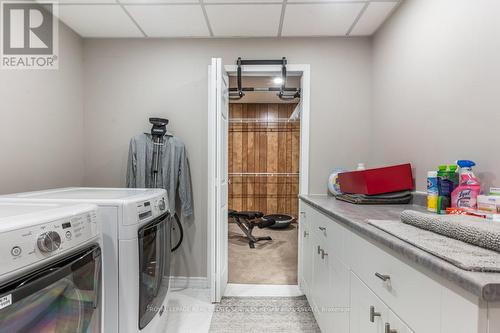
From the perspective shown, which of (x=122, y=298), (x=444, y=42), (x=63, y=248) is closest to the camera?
(x=63, y=248)

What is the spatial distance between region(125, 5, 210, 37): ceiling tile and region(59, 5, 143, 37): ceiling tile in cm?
10

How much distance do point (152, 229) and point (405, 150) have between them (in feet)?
5.77

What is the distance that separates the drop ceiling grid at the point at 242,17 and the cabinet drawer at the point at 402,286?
1.72 m

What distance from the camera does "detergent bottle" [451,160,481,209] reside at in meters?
1.16

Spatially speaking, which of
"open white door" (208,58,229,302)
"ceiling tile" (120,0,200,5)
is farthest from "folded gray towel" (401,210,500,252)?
"ceiling tile" (120,0,200,5)

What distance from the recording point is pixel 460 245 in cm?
72

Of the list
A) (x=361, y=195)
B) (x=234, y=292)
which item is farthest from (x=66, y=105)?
(x=361, y=195)

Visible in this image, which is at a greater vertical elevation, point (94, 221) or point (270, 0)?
point (270, 0)

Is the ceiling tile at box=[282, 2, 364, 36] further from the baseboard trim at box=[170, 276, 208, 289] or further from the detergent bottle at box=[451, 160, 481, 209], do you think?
the baseboard trim at box=[170, 276, 208, 289]

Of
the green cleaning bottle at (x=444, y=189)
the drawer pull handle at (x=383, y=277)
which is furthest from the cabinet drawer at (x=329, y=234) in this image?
the green cleaning bottle at (x=444, y=189)

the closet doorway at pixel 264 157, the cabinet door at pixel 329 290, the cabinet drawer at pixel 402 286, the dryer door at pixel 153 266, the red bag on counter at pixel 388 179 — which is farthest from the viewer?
the closet doorway at pixel 264 157

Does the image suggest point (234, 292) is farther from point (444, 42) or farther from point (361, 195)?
point (444, 42)

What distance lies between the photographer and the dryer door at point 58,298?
2.30 feet

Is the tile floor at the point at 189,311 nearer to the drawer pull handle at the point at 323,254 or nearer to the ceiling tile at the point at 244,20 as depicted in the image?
the drawer pull handle at the point at 323,254
